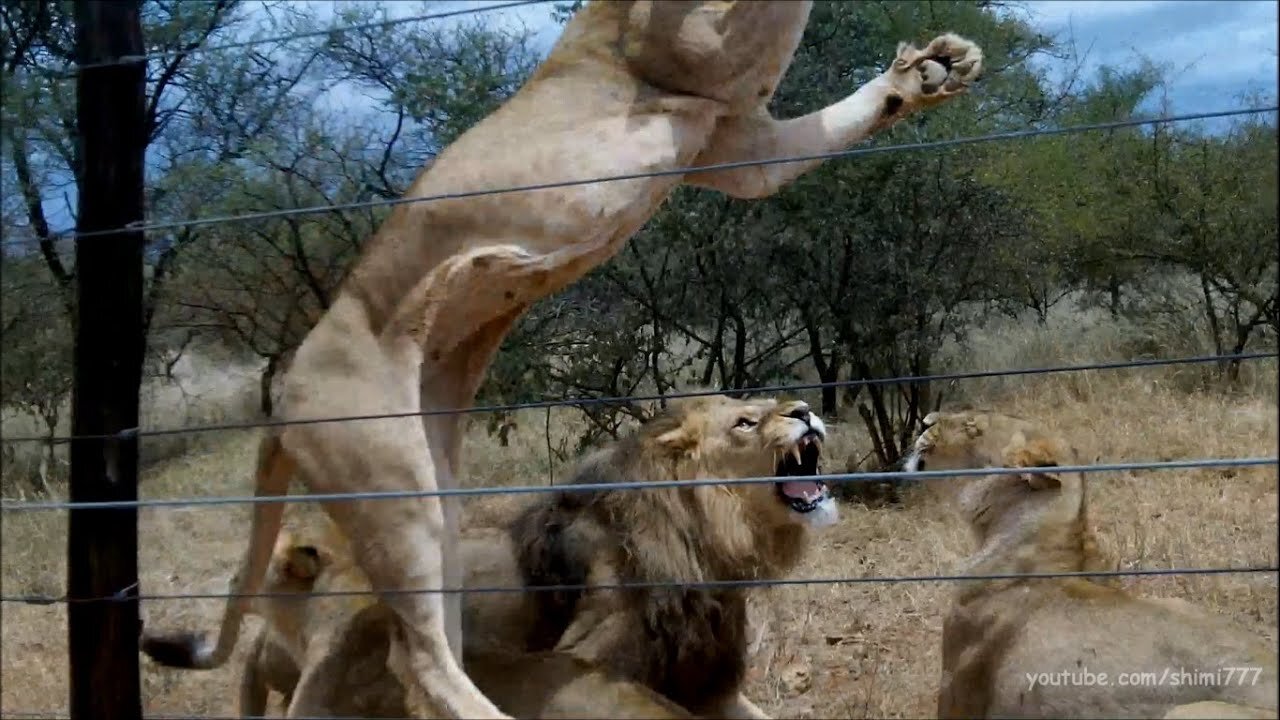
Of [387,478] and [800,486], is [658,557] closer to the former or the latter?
[800,486]

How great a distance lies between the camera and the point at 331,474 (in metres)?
3.11

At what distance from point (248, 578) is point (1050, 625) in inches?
82.3

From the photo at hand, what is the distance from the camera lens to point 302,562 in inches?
144

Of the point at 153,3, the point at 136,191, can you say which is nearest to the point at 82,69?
the point at 136,191

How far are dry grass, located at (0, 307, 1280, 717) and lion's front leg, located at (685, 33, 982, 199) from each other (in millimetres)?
1150

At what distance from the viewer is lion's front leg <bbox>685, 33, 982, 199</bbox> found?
11.2 ft

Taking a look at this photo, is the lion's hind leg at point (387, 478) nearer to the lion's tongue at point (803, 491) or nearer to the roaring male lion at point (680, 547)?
the roaring male lion at point (680, 547)

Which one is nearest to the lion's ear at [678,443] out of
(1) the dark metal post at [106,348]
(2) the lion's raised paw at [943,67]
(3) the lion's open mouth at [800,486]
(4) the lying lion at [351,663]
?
(3) the lion's open mouth at [800,486]

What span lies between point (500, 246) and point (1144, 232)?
6.25m

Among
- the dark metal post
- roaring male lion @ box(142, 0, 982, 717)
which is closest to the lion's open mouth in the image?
roaring male lion @ box(142, 0, 982, 717)

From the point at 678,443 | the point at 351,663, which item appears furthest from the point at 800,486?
the point at 351,663

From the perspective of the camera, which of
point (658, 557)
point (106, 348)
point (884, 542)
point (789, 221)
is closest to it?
point (106, 348)

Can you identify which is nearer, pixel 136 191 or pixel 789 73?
pixel 136 191

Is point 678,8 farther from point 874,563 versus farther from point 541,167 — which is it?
point 874,563
